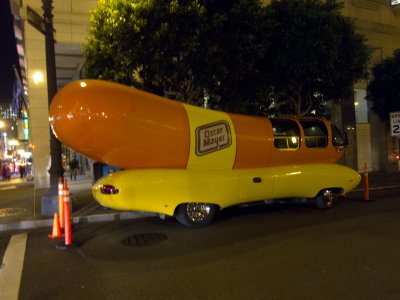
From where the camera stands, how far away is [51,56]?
391 inches

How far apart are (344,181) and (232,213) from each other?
2.98m

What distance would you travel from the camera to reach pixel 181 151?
7660 millimetres

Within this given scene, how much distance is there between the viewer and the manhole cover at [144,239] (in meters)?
6.86

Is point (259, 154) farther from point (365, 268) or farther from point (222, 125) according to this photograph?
point (365, 268)

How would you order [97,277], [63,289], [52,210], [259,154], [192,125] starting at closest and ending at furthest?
[63,289] → [97,277] → [192,125] → [259,154] → [52,210]

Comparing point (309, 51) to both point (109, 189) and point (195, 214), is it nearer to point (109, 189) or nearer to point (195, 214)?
point (195, 214)

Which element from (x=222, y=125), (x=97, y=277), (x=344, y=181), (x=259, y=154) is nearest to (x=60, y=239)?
(x=97, y=277)

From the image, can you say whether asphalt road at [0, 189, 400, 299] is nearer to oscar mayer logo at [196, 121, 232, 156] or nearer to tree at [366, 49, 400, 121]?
oscar mayer logo at [196, 121, 232, 156]

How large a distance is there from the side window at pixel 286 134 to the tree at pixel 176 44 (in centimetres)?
223

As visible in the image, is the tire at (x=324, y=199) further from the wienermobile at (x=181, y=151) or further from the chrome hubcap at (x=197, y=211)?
the chrome hubcap at (x=197, y=211)

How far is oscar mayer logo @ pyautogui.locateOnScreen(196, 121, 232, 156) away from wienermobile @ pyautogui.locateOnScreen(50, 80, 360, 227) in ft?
0.07

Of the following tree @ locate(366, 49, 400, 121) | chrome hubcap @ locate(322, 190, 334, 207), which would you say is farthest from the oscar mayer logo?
tree @ locate(366, 49, 400, 121)

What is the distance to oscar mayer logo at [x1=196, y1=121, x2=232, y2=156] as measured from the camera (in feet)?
25.8

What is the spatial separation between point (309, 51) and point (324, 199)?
4712mm
